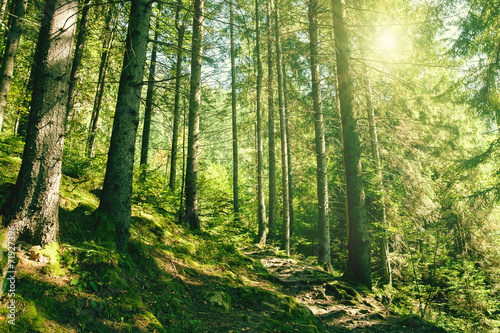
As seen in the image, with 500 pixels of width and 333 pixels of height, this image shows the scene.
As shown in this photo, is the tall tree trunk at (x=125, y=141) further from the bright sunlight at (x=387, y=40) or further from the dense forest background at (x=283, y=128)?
the bright sunlight at (x=387, y=40)

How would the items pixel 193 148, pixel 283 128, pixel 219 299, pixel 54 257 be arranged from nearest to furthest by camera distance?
1. pixel 54 257
2. pixel 219 299
3. pixel 193 148
4. pixel 283 128

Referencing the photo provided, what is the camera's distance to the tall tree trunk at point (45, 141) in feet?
9.45

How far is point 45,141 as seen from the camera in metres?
3.01

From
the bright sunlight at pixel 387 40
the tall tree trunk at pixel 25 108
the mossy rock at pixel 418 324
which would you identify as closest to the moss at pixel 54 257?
the mossy rock at pixel 418 324

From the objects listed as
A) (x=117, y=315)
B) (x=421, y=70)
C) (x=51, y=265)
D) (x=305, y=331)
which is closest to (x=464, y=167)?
(x=421, y=70)

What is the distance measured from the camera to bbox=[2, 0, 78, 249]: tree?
2.88 m

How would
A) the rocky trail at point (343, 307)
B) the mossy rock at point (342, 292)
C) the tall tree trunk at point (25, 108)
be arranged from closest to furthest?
the rocky trail at point (343, 307), the mossy rock at point (342, 292), the tall tree trunk at point (25, 108)

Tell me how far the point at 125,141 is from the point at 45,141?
3.47 ft

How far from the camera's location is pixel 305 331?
3.82 meters

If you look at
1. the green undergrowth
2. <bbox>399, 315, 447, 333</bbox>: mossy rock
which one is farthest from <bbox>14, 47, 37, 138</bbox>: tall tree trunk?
<bbox>399, 315, 447, 333</bbox>: mossy rock

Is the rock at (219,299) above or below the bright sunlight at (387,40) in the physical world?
below

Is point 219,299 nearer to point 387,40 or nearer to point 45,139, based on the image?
point 45,139

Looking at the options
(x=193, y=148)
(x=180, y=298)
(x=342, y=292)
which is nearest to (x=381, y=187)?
(x=342, y=292)

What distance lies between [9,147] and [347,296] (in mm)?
8093
